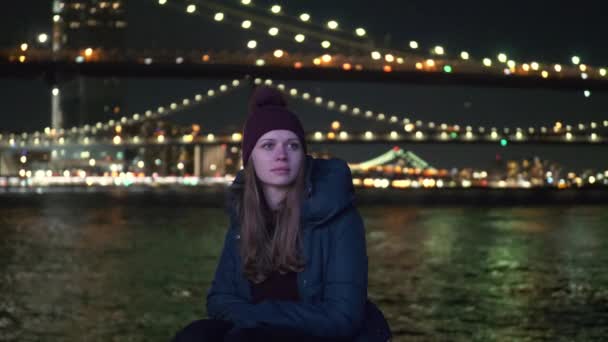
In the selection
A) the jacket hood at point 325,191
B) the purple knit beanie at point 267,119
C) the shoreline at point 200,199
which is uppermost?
the purple knit beanie at point 267,119

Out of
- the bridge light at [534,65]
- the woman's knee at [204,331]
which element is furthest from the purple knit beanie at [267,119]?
the bridge light at [534,65]

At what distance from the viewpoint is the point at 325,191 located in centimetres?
287

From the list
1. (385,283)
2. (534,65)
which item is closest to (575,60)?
(534,65)

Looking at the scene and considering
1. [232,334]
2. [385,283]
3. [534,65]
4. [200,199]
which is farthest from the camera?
[534,65]

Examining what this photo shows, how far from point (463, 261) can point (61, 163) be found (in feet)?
352

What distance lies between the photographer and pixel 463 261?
46.6 feet

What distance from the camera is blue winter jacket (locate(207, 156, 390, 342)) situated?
2828mm

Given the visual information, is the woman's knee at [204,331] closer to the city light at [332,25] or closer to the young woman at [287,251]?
the young woman at [287,251]

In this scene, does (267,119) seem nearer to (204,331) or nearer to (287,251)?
(287,251)

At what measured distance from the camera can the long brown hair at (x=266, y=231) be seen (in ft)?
9.39

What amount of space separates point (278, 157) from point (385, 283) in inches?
322

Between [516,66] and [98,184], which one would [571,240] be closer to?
[516,66]

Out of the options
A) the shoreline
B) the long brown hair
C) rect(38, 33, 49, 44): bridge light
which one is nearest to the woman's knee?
the long brown hair

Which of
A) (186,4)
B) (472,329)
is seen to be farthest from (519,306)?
(186,4)
